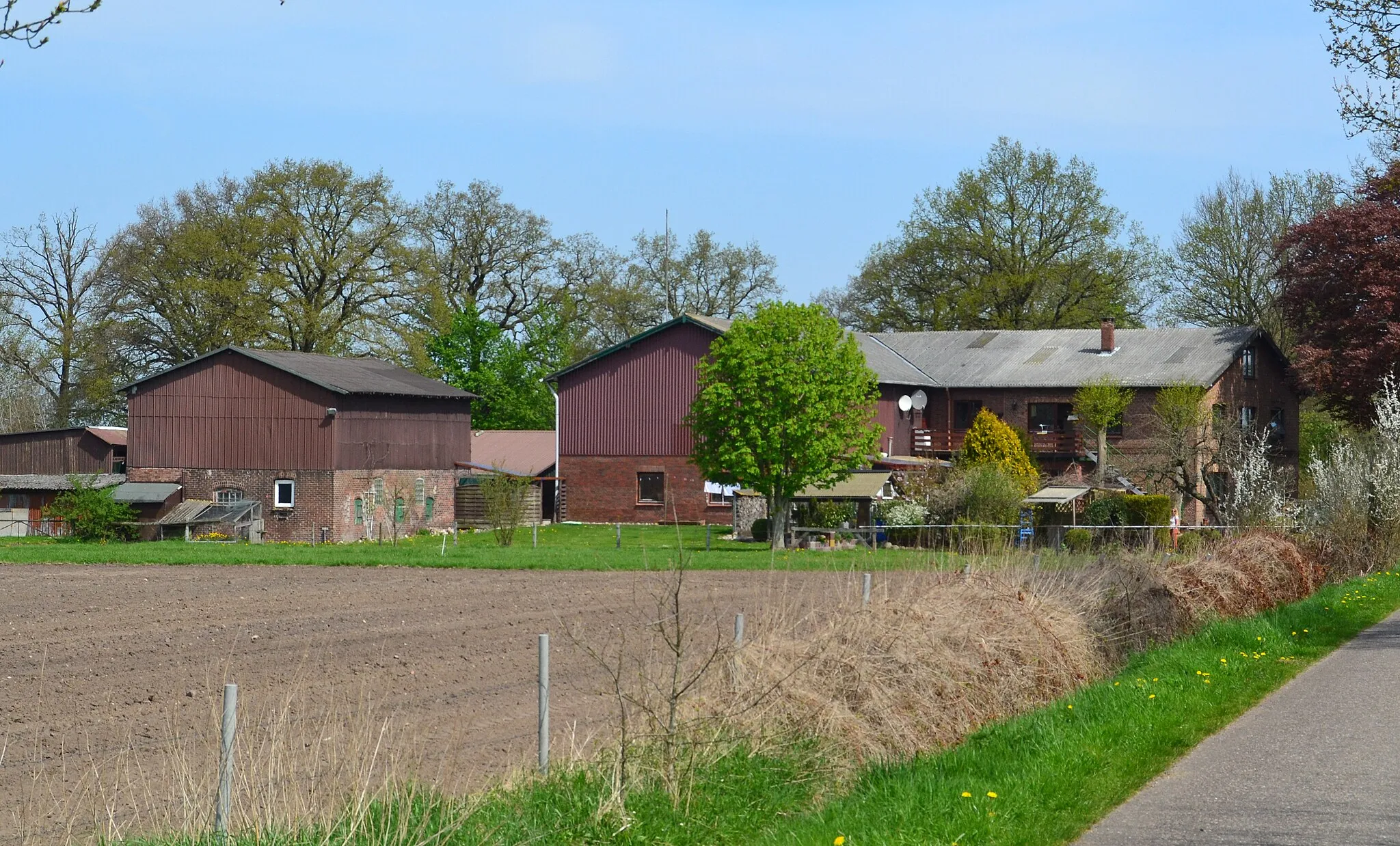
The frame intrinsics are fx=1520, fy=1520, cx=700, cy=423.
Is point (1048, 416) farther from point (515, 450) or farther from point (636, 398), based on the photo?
point (515, 450)

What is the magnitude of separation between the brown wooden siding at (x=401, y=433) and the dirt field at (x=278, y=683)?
22099mm

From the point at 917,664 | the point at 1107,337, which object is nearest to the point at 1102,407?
the point at 1107,337

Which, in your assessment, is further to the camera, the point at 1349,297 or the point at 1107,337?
the point at 1107,337

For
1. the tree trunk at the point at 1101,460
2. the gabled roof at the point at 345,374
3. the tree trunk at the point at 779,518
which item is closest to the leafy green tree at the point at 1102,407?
the tree trunk at the point at 1101,460

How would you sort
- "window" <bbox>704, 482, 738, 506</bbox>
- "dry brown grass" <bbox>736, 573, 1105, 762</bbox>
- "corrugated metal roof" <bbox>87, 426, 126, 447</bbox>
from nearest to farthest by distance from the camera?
"dry brown grass" <bbox>736, 573, 1105, 762</bbox> < "window" <bbox>704, 482, 738, 506</bbox> < "corrugated metal roof" <bbox>87, 426, 126, 447</bbox>

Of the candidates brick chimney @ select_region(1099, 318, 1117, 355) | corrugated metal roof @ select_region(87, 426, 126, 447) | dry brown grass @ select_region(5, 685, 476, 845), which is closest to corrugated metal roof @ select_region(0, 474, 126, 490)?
corrugated metal roof @ select_region(87, 426, 126, 447)

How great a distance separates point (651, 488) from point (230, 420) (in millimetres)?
15525

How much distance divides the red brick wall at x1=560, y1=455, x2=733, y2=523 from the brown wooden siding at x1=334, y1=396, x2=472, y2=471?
14.4ft

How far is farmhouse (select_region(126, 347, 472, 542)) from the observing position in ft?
169

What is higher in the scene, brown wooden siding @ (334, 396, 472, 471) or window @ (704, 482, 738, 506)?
brown wooden siding @ (334, 396, 472, 471)

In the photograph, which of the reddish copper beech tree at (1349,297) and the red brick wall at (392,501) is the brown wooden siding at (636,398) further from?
the reddish copper beech tree at (1349,297)

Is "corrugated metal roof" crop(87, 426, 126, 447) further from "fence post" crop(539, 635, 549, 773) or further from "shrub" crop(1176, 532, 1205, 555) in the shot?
"fence post" crop(539, 635, 549, 773)

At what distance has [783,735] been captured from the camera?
10.5 metres

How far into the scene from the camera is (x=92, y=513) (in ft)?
147
